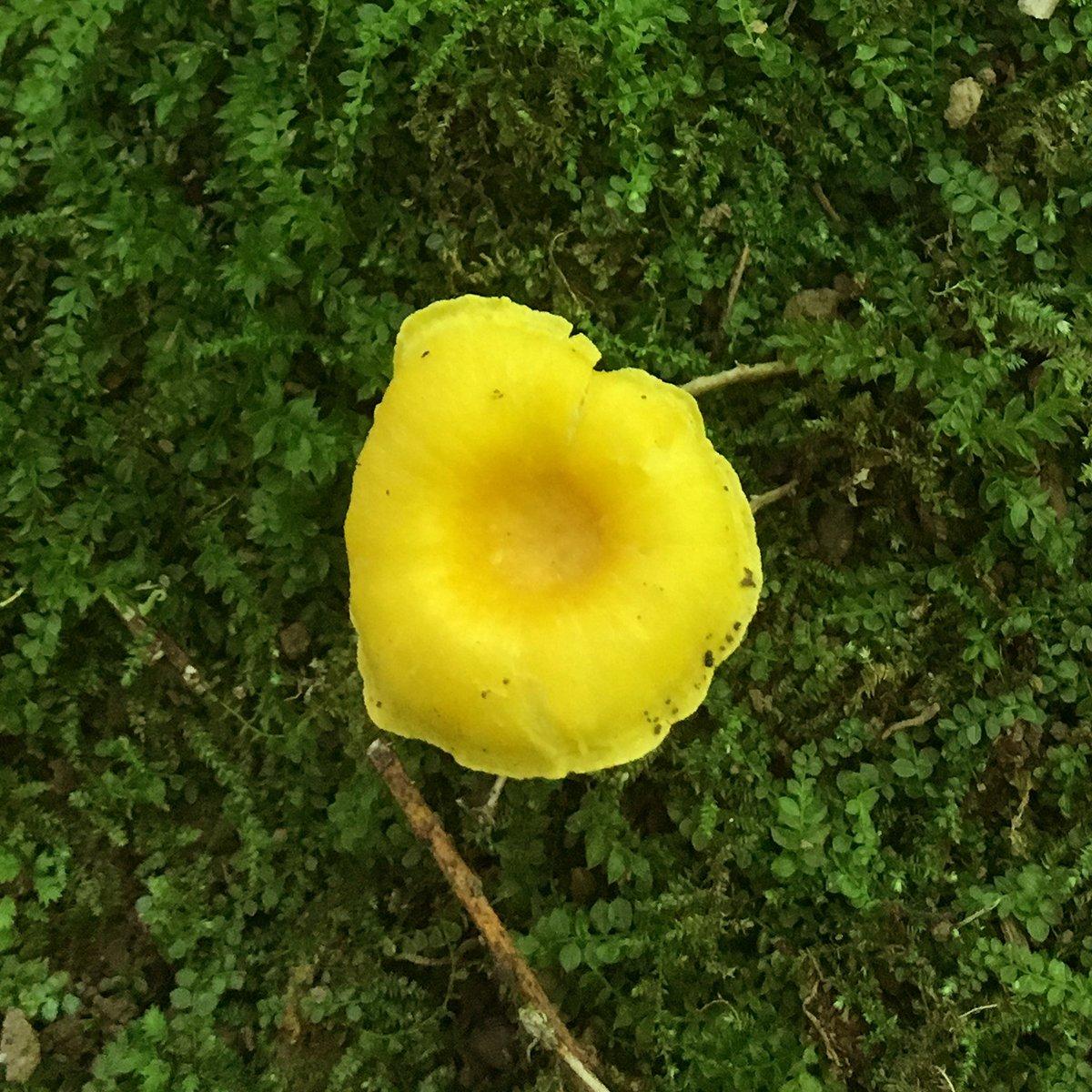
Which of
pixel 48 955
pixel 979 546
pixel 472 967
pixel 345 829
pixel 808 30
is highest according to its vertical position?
pixel 808 30

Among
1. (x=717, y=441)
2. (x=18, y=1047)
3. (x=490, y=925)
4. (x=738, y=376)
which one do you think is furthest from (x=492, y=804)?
(x=18, y=1047)

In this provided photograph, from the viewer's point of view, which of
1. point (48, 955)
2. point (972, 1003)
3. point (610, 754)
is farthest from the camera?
point (48, 955)

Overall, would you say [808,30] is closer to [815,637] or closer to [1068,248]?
[1068,248]

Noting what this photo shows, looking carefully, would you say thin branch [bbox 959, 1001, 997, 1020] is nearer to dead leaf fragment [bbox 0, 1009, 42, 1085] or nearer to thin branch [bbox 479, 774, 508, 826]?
thin branch [bbox 479, 774, 508, 826]

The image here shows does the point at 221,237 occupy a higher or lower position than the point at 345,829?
higher

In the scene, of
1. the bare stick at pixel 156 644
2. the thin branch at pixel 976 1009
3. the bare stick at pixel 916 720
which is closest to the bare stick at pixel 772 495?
the bare stick at pixel 916 720

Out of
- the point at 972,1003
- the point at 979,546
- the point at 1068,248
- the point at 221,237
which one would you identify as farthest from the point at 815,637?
the point at 221,237

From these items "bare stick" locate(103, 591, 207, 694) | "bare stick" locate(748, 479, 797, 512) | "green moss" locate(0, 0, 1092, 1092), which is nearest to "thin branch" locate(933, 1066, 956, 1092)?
"green moss" locate(0, 0, 1092, 1092)
